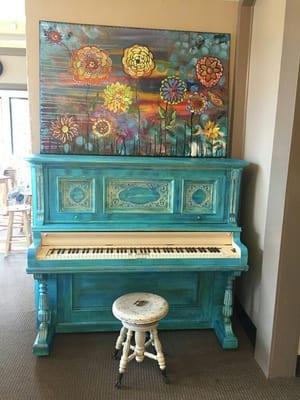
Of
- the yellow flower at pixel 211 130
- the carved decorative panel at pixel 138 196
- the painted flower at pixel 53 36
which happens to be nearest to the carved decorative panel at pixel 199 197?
the carved decorative panel at pixel 138 196

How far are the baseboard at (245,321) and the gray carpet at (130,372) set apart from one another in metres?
0.05

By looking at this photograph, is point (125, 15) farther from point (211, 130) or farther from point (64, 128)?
point (211, 130)

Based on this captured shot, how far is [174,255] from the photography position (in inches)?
90.0

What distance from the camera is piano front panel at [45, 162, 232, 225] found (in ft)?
7.75

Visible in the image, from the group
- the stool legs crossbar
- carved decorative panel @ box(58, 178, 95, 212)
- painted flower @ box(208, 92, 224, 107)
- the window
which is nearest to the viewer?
the stool legs crossbar

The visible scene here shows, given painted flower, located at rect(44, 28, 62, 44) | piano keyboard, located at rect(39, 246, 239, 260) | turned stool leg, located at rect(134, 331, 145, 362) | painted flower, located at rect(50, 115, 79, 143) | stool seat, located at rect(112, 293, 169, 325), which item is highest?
painted flower, located at rect(44, 28, 62, 44)

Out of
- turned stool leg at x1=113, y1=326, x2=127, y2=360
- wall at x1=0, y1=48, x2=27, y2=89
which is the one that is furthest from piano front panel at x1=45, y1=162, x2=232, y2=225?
wall at x1=0, y1=48, x2=27, y2=89

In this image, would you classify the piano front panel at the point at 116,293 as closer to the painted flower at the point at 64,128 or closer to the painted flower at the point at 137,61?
the painted flower at the point at 64,128

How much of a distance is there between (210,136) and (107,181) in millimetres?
854

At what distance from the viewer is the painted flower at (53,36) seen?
2.41m

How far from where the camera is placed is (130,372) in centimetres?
223

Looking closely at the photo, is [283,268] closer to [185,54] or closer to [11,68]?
[185,54]

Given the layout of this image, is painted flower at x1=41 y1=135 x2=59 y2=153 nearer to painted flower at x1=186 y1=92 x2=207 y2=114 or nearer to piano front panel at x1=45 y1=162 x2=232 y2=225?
piano front panel at x1=45 y1=162 x2=232 y2=225

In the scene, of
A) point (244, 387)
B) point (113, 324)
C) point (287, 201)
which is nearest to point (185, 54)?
point (287, 201)
